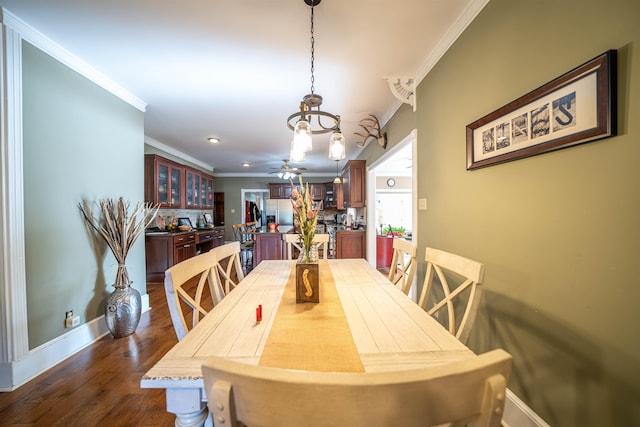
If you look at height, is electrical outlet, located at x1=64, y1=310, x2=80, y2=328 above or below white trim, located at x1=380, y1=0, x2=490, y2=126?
below

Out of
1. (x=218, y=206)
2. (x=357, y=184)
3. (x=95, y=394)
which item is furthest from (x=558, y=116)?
(x=218, y=206)

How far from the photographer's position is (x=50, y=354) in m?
1.89

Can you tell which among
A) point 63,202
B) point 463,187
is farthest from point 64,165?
point 463,187

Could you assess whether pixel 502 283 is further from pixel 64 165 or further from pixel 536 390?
pixel 64 165

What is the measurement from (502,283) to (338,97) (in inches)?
91.5

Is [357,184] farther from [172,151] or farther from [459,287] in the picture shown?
[172,151]

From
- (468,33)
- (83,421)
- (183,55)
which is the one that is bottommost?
(83,421)

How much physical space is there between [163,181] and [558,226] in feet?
17.4

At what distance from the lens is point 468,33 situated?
1597 millimetres

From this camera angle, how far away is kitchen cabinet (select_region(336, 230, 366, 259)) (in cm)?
471

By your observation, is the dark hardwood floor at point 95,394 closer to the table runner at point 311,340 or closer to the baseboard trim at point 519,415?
the table runner at point 311,340

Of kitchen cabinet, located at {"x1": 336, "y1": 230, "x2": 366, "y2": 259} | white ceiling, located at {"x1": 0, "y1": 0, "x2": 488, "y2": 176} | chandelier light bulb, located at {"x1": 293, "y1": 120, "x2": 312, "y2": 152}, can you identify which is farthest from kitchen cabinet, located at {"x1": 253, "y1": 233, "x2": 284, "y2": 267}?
chandelier light bulb, located at {"x1": 293, "y1": 120, "x2": 312, "y2": 152}

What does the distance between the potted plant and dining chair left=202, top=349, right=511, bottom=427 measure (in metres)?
2.58

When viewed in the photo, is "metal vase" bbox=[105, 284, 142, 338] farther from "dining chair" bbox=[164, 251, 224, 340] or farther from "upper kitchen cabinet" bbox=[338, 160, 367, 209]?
"upper kitchen cabinet" bbox=[338, 160, 367, 209]
